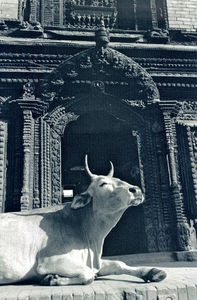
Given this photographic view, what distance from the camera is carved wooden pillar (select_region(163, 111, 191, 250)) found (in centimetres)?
667

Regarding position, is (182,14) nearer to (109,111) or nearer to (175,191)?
(109,111)

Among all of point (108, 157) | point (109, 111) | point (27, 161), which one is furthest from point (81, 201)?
point (108, 157)

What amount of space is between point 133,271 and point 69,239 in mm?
841

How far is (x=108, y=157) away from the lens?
31.5ft

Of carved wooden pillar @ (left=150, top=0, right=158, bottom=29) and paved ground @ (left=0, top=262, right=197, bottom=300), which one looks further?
carved wooden pillar @ (left=150, top=0, right=158, bottom=29)

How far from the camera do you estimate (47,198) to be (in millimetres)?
6793

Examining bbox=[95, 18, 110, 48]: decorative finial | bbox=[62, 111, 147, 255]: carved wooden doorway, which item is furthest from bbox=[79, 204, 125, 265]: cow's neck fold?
bbox=[95, 18, 110, 48]: decorative finial

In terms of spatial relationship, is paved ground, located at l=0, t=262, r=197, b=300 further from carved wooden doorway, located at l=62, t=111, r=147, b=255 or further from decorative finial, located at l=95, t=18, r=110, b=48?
decorative finial, located at l=95, t=18, r=110, b=48

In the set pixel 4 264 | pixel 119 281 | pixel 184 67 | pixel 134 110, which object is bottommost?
pixel 119 281

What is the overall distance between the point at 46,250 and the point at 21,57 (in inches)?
224

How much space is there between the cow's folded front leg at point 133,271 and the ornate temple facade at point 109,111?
Answer: 303 centimetres

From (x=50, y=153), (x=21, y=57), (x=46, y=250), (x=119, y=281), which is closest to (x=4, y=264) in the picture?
(x=46, y=250)

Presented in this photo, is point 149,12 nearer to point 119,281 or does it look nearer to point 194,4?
point 194,4

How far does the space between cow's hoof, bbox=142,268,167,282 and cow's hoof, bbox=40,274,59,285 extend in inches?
40.0
